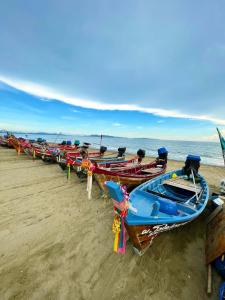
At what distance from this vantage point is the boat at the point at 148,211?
315 cm

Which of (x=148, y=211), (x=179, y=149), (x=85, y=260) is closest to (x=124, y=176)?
(x=148, y=211)

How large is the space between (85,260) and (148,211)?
6.86ft

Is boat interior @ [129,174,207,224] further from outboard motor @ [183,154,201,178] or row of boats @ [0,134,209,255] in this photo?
outboard motor @ [183,154,201,178]

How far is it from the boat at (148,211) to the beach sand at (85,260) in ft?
2.06

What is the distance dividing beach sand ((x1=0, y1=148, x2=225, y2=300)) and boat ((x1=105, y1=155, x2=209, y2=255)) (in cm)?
63

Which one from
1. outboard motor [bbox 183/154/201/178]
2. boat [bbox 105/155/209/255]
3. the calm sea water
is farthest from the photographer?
the calm sea water

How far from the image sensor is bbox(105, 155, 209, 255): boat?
10.3 feet

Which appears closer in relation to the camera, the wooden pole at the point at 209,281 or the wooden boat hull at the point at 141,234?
the wooden pole at the point at 209,281

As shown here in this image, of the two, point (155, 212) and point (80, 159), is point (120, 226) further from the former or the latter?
point (80, 159)

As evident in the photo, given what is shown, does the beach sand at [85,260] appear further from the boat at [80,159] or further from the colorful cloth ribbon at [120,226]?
the boat at [80,159]

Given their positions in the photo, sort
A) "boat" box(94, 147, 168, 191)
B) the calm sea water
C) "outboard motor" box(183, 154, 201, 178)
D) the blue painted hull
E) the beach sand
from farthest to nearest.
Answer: the calm sea water, "outboard motor" box(183, 154, 201, 178), "boat" box(94, 147, 168, 191), the blue painted hull, the beach sand

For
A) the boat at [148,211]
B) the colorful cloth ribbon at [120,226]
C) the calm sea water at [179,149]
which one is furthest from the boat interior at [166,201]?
the calm sea water at [179,149]

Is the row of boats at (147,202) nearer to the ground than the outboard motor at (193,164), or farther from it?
nearer to the ground

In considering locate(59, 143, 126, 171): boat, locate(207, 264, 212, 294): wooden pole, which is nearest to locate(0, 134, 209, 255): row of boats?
locate(59, 143, 126, 171): boat
